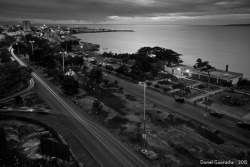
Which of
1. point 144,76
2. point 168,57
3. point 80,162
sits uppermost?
point 168,57

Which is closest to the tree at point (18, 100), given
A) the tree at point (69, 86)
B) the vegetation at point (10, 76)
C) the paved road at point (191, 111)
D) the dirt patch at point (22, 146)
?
the vegetation at point (10, 76)

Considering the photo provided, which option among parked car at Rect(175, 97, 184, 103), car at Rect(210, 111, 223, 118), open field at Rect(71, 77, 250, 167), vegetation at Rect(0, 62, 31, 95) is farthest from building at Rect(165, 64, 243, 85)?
vegetation at Rect(0, 62, 31, 95)

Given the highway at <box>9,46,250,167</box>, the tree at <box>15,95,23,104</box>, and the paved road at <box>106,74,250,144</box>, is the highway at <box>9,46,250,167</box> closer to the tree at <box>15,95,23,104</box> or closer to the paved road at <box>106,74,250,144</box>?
the paved road at <box>106,74,250,144</box>

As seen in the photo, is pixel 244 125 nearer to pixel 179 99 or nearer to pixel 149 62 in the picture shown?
pixel 179 99

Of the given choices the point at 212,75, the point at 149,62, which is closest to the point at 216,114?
the point at 212,75

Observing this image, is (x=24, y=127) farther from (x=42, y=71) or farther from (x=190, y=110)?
(x=42, y=71)

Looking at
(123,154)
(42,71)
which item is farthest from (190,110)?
(42,71)
